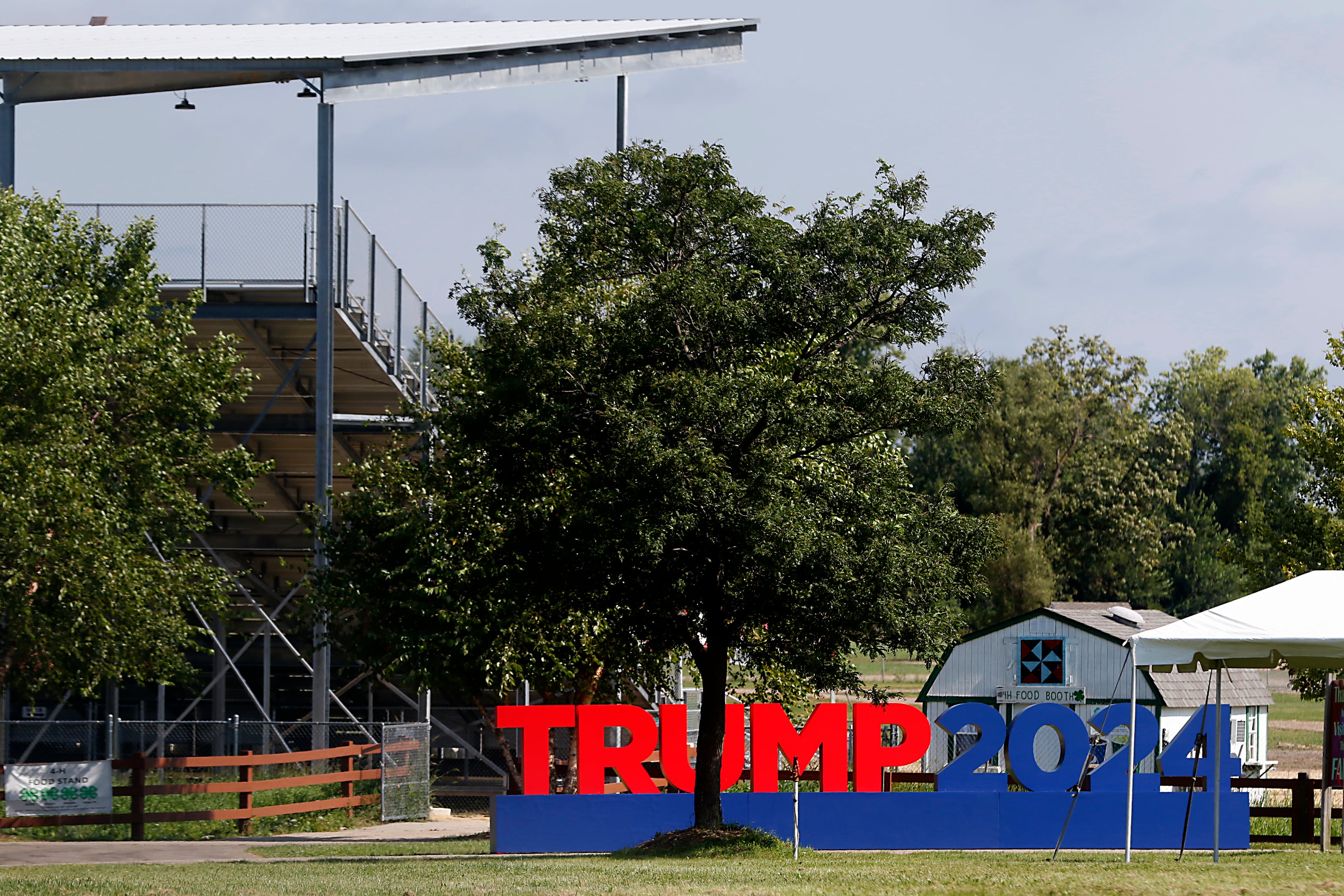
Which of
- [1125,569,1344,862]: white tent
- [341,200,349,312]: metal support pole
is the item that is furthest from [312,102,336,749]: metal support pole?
[1125,569,1344,862]: white tent

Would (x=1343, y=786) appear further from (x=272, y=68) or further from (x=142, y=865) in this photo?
(x=272, y=68)

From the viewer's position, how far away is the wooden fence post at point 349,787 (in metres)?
23.8

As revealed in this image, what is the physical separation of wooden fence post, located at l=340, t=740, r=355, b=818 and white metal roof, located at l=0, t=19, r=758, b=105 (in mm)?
12062

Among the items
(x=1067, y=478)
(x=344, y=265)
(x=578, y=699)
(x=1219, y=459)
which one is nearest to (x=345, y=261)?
(x=344, y=265)

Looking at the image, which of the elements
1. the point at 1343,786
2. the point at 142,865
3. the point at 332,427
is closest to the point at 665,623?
the point at 142,865

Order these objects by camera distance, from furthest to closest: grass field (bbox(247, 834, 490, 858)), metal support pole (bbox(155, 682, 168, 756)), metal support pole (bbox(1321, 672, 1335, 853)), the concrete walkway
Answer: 1. metal support pole (bbox(155, 682, 168, 756))
2. grass field (bbox(247, 834, 490, 858))
3. the concrete walkway
4. metal support pole (bbox(1321, 672, 1335, 853))

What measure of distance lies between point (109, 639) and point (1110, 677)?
2096 cm

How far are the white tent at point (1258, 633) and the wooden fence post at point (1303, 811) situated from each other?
11.9ft

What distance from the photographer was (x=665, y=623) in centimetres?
1820

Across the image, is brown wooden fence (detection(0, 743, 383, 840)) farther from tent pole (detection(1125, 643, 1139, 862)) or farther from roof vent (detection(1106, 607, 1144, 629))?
roof vent (detection(1106, 607, 1144, 629))

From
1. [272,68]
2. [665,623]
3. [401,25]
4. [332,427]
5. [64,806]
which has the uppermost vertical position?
[401,25]

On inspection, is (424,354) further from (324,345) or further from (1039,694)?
(1039,694)

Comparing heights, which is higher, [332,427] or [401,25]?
[401,25]

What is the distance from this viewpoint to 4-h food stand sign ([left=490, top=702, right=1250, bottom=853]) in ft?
63.1
